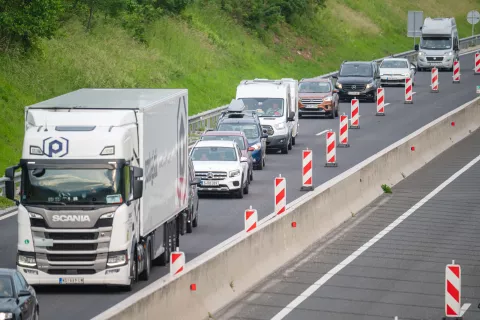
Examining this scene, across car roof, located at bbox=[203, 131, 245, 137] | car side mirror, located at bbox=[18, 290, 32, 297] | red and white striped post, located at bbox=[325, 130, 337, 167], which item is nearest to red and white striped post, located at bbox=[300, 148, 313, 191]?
car roof, located at bbox=[203, 131, 245, 137]

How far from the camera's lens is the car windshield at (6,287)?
58.2ft

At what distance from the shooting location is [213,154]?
116 feet

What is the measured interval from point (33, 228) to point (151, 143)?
2.77 m

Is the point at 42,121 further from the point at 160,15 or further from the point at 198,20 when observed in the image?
the point at 198,20

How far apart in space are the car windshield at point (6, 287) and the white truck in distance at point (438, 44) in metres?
58.6

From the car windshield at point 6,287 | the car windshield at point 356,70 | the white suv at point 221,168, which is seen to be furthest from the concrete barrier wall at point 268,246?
the car windshield at point 356,70

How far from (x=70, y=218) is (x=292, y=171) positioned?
18.8 metres

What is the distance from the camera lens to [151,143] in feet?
76.2

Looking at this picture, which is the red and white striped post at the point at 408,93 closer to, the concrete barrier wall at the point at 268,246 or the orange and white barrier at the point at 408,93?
the orange and white barrier at the point at 408,93

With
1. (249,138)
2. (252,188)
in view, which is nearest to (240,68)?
(249,138)

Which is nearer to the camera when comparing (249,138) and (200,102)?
(249,138)

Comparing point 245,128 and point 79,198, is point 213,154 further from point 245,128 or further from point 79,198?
point 79,198

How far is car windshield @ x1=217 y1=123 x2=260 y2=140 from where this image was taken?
134 ft

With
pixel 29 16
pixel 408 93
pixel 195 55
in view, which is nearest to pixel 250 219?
pixel 29 16
